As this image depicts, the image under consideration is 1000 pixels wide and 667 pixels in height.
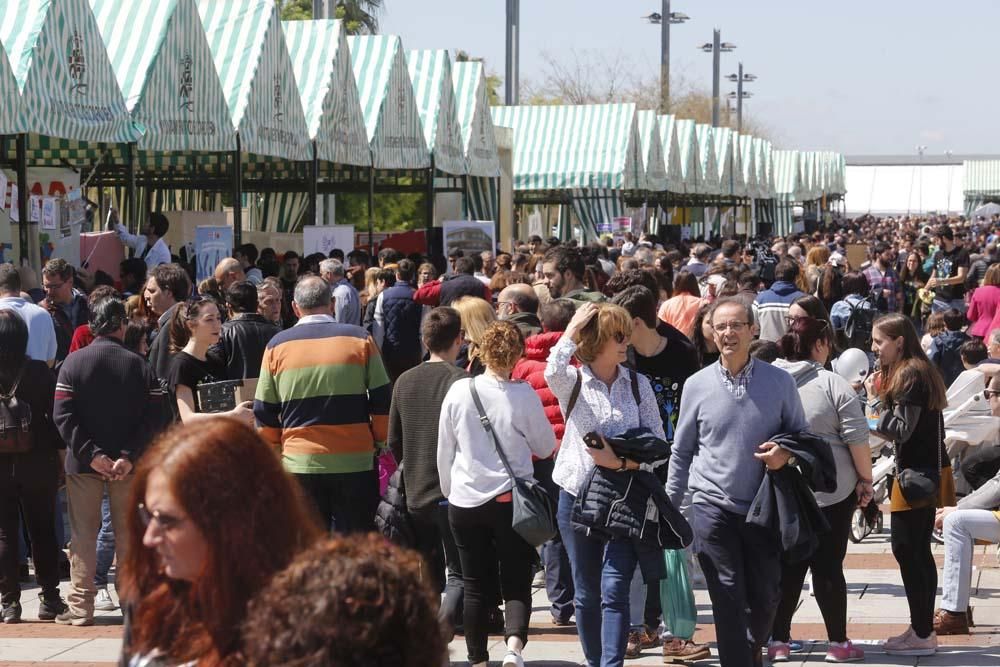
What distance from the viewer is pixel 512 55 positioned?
3294 cm

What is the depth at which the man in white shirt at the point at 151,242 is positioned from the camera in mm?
13562

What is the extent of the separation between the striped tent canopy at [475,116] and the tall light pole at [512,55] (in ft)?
32.4

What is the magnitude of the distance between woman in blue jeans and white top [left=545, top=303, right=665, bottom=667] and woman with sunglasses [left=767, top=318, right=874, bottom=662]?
0.82 m

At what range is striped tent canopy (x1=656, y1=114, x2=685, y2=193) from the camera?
3331 centimetres

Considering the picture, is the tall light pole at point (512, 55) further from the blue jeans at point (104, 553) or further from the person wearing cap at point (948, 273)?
the blue jeans at point (104, 553)

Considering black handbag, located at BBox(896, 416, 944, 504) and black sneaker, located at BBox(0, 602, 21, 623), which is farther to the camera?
black sneaker, located at BBox(0, 602, 21, 623)

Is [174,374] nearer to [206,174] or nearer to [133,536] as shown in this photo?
[133,536]

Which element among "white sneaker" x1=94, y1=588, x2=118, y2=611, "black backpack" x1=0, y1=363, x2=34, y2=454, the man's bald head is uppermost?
the man's bald head

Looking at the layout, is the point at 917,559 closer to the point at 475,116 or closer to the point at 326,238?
the point at 326,238

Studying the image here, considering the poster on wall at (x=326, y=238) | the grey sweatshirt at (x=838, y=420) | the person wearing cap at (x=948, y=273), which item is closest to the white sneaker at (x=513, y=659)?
the grey sweatshirt at (x=838, y=420)

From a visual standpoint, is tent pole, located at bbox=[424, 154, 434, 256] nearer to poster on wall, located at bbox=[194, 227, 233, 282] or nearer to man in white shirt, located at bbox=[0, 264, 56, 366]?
poster on wall, located at bbox=[194, 227, 233, 282]

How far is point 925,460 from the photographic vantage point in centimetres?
689

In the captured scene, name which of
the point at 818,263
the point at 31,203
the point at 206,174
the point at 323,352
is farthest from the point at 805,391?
the point at 206,174

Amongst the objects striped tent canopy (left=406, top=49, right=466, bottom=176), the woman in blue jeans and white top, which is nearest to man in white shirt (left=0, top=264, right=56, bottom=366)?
the woman in blue jeans and white top
